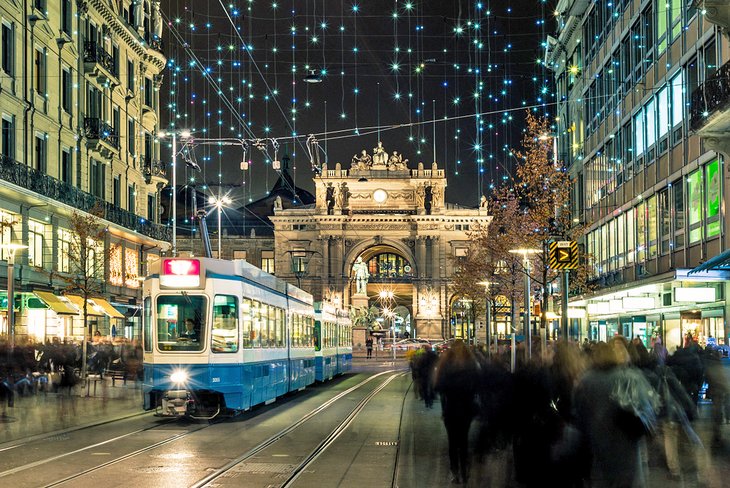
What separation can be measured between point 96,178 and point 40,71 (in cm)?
805

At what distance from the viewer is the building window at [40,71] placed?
124 feet

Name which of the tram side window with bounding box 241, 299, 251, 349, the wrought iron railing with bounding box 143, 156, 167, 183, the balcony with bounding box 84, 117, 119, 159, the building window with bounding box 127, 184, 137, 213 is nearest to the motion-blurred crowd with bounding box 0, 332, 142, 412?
the tram side window with bounding box 241, 299, 251, 349

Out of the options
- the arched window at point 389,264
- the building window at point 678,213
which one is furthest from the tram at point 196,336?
the arched window at point 389,264

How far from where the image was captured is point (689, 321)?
113ft

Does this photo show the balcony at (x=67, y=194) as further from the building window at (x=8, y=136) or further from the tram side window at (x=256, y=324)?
the tram side window at (x=256, y=324)

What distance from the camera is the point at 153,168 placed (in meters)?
54.8

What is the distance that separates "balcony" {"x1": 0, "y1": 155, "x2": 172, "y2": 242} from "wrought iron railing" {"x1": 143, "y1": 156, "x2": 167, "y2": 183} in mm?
2594

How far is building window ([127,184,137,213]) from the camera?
1998 inches

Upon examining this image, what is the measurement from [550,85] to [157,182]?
89.8ft

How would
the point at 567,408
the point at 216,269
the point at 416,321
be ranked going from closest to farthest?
the point at 567,408
the point at 216,269
the point at 416,321

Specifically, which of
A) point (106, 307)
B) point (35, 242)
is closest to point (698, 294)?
point (35, 242)

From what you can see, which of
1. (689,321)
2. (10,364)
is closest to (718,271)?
(689,321)

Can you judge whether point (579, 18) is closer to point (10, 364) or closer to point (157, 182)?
point (157, 182)

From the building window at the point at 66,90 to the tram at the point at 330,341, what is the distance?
1328cm
